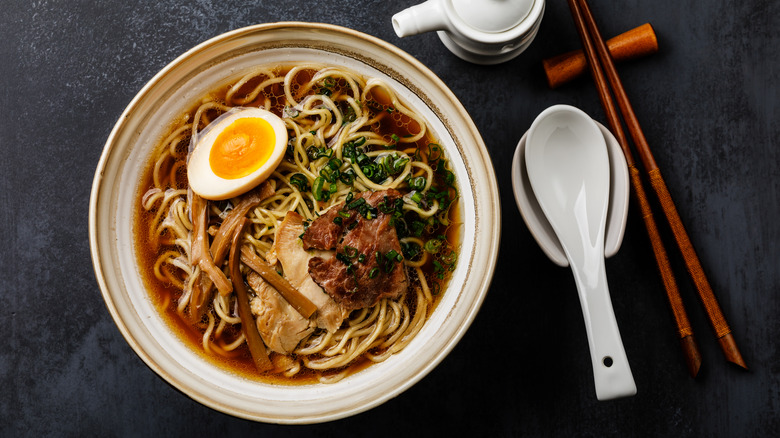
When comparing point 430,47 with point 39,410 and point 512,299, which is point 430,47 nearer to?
point 512,299

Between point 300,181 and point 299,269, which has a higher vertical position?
point 300,181

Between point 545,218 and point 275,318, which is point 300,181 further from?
point 545,218

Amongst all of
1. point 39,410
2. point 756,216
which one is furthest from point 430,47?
point 39,410

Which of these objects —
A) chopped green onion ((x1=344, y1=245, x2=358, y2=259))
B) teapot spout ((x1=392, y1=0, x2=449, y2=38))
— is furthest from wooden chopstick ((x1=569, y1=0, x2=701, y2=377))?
chopped green onion ((x1=344, y1=245, x2=358, y2=259))

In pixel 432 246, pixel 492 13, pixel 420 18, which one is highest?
pixel 420 18

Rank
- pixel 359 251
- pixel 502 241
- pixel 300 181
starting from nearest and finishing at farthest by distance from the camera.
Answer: pixel 359 251, pixel 300 181, pixel 502 241

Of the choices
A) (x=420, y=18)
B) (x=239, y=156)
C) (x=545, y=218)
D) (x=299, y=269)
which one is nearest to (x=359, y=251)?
(x=299, y=269)

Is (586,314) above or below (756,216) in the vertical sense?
above
